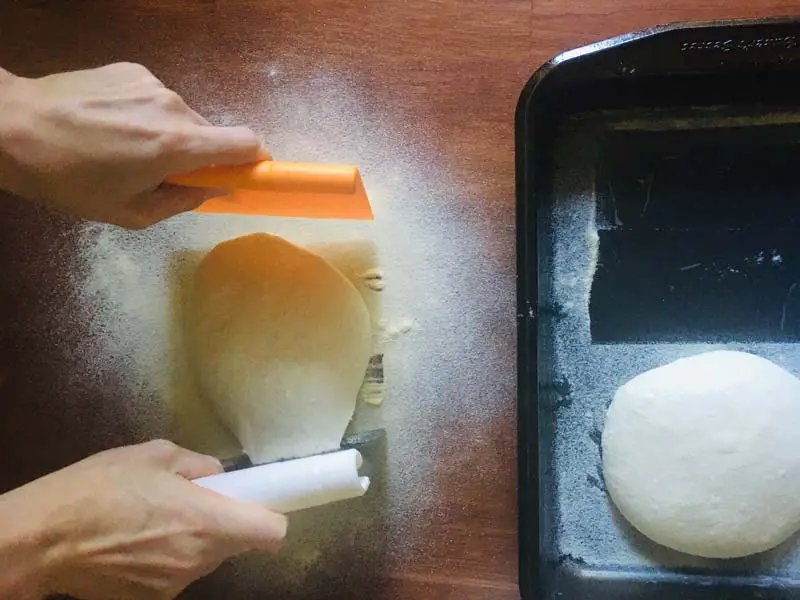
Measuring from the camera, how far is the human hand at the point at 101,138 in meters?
0.62

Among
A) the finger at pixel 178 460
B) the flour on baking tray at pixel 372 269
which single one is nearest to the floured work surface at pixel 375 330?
the flour on baking tray at pixel 372 269

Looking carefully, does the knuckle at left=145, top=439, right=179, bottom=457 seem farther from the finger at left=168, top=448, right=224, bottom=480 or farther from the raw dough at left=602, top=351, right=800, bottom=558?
the raw dough at left=602, top=351, right=800, bottom=558

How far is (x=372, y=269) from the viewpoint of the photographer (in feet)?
2.63

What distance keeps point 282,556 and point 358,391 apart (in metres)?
0.18

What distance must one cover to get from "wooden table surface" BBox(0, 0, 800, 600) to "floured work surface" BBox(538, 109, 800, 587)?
5 centimetres

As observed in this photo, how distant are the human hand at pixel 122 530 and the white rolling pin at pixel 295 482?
13mm

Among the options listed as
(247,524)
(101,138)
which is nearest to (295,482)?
(247,524)

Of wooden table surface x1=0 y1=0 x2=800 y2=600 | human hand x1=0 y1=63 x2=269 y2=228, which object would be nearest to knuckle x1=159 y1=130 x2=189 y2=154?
human hand x1=0 y1=63 x2=269 y2=228

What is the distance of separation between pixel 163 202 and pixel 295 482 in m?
0.25

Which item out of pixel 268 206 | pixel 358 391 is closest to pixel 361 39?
pixel 268 206

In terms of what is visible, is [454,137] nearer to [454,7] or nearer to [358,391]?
[454,7]

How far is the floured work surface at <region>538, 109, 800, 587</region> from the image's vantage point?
0.76m

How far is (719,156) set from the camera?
77cm

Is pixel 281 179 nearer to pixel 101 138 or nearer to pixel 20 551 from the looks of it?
pixel 101 138
